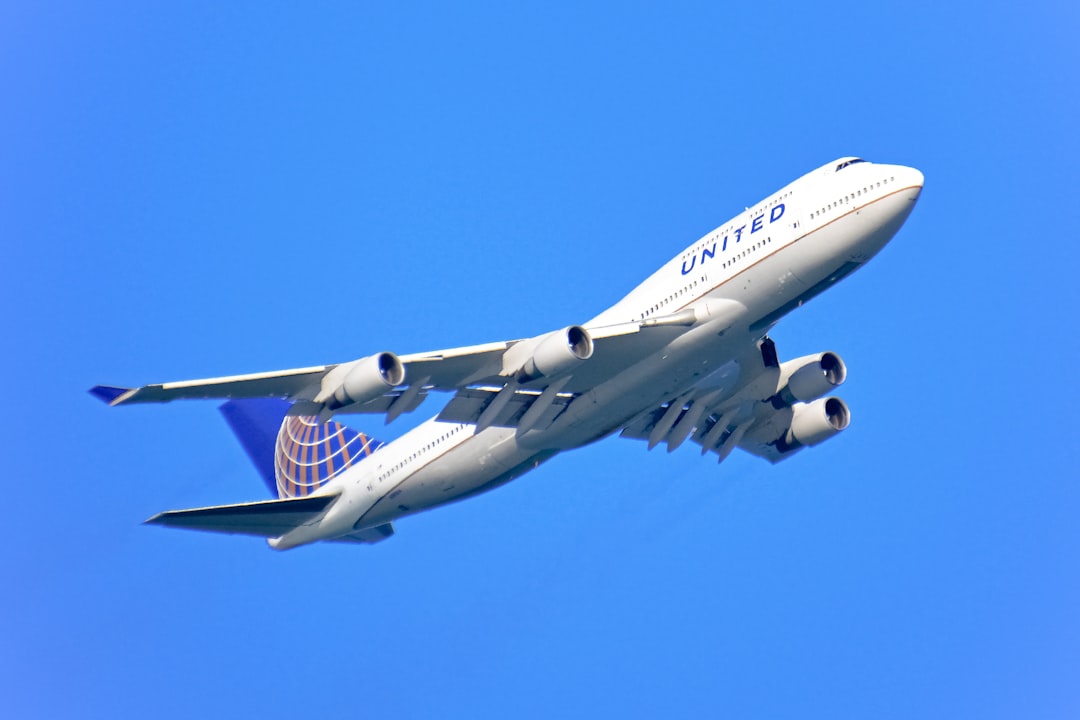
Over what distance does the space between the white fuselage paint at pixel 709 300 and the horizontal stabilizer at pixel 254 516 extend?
7.98ft

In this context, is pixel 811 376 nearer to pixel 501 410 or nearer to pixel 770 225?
pixel 770 225

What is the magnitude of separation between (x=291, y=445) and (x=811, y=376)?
16979mm

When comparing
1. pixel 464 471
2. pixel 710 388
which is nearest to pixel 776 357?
pixel 710 388

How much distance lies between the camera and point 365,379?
3419cm

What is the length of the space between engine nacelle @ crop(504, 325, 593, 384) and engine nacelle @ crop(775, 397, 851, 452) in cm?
1090

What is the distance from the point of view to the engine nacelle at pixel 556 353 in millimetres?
35312

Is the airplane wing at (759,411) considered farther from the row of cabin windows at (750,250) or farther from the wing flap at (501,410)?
the row of cabin windows at (750,250)

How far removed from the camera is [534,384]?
36781 mm

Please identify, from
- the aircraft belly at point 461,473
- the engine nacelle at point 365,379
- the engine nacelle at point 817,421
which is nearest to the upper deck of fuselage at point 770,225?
the aircraft belly at point 461,473

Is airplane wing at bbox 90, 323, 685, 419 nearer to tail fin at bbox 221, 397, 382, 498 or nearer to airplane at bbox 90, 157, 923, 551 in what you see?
airplane at bbox 90, 157, 923, 551

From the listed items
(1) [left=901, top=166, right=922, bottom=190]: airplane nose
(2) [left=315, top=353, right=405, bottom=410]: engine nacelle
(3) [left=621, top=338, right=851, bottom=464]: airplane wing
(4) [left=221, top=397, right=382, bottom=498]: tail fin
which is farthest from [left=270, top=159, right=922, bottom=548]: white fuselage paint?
(2) [left=315, top=353, right=405, bottom=410]: engine nacelle

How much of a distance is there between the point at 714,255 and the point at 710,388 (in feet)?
16.8

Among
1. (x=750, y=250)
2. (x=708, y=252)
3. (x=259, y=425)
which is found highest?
(x=259, y=425)

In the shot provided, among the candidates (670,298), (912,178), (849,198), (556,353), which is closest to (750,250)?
(670,298)
